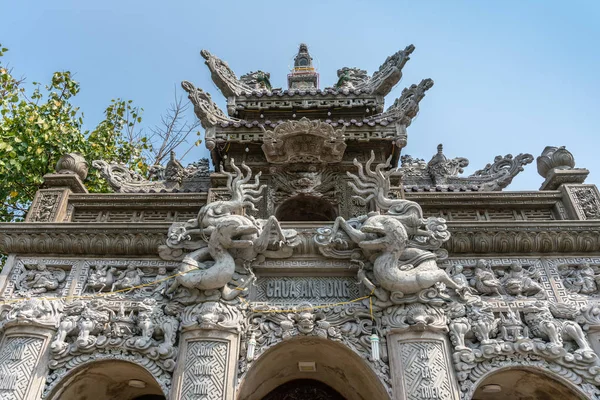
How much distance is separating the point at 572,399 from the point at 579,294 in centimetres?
158

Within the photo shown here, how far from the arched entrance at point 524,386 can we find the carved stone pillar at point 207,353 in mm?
3440

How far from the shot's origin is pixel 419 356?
19.4 feet

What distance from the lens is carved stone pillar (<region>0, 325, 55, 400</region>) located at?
19.6 feet

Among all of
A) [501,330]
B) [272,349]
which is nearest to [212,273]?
[272,349]

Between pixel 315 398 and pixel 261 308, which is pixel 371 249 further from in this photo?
pixel 315 398

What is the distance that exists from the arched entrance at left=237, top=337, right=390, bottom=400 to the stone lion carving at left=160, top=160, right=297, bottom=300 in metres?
1.14

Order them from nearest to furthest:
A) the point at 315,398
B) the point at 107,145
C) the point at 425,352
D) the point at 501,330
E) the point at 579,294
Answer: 1. the point at 425,352
2. the point at 501,330
3. the point at 579,294
4. the point at 315,398
5. the point at 107,145

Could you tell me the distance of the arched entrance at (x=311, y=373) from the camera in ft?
20.6

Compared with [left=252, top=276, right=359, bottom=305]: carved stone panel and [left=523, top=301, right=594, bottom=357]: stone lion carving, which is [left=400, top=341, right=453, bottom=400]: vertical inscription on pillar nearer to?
[left=252, top=276, right=359, bottom=305]: carved stone panel

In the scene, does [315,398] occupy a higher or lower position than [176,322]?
lower

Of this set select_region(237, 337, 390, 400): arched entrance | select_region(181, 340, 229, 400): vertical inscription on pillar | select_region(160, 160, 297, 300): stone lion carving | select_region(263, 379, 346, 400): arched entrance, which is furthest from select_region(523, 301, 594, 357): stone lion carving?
select_region(181, 340, 229, 400): vertical inscription on pillar

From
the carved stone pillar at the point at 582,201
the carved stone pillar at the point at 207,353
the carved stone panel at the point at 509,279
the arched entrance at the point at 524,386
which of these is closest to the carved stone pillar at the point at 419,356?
the arched entrance at the point at 524,386

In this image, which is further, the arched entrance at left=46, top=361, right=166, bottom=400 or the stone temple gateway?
the arched entrance at left=46, top=361, right=166, bottom=400

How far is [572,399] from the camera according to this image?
6035 mm
